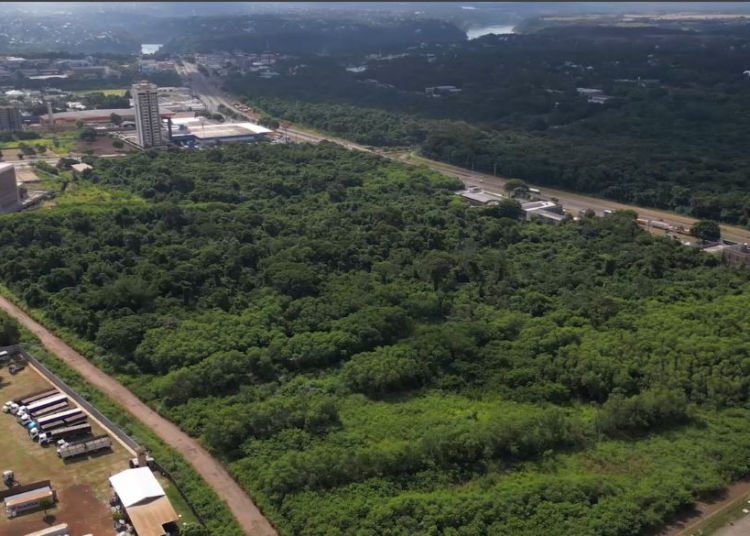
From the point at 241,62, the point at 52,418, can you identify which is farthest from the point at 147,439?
the point at 241,62

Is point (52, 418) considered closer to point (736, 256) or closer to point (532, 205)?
point (736, 256)

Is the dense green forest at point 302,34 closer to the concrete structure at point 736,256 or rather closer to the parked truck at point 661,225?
the parked truck at point 661,225

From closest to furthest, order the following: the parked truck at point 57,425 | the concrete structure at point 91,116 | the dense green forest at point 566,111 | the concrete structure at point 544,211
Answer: the parked truck at point 57,425 < the concrete structure at point 544,211 < the dense green forest at point 566,111 < the concrete structure at point 91,116

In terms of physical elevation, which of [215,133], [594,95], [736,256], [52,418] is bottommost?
[52,418]

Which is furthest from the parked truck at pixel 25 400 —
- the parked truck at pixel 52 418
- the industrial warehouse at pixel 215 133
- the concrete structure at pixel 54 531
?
the industrial warehouse at pixel 215 133

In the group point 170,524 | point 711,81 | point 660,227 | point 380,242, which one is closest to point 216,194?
point 380,242
